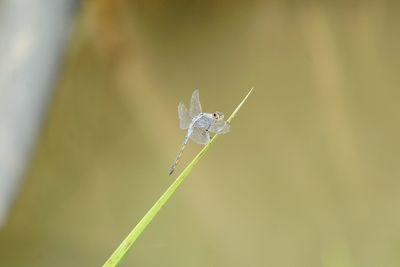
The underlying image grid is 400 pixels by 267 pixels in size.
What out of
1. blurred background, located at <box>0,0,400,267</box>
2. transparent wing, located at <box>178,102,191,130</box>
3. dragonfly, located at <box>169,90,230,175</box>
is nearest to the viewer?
dragonfly, located at <box>169,90,230,175</box>

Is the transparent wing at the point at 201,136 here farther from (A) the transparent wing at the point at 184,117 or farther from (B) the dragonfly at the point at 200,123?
(A) the transparent wing at the point at 184,117

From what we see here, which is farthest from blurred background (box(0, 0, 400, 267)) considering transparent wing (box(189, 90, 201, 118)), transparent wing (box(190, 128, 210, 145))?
transparent wing (box(190, 128, 210, 145))

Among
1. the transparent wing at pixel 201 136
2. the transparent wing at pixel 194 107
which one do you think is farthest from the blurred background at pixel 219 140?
the transparent wing at pixel 201 136

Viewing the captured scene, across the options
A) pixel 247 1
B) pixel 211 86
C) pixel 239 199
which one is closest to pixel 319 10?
pixel 247 1

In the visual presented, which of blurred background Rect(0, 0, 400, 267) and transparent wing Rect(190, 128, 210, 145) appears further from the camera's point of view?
blurred background Rect(0, 0, 400, 267)

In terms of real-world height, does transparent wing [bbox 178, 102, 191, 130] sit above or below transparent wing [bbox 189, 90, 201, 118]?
below

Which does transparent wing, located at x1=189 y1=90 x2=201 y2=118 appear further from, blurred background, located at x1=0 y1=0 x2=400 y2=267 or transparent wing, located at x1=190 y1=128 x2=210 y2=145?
blurred background, located at x1=0 y1=0 x2=400 y2=267

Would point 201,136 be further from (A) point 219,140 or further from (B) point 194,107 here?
(A) point 219,140

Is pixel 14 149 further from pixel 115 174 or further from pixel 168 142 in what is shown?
pixel 168 142
